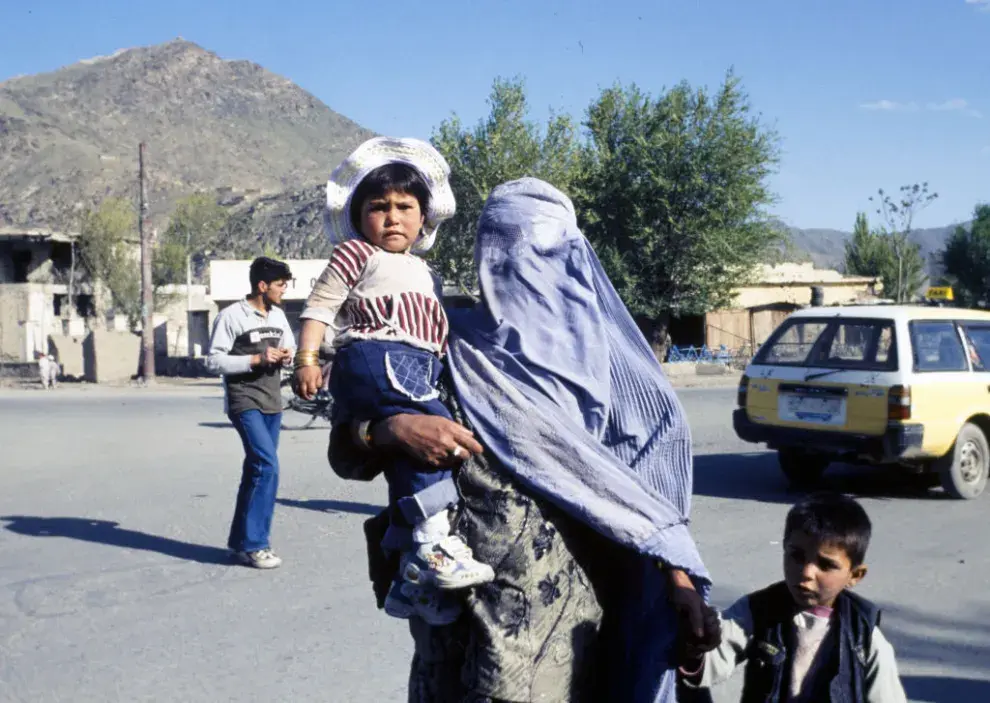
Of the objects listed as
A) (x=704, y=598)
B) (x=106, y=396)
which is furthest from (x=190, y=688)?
(x=106, y=396)

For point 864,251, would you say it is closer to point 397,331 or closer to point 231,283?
point 231,283

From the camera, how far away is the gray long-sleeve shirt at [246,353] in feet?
20.0

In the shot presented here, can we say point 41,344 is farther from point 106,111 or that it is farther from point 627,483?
point 106,111

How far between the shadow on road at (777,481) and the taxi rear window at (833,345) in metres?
1.15

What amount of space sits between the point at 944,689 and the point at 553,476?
3.00m

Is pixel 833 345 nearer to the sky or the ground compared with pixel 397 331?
nearer to the ground

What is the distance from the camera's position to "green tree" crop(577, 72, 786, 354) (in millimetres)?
31250

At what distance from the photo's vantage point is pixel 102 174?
118 meters

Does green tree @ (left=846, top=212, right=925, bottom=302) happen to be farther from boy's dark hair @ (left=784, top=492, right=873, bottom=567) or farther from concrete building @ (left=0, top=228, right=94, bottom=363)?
boy's dark hair @ (left=784, top=492, right=873, bottom=567)

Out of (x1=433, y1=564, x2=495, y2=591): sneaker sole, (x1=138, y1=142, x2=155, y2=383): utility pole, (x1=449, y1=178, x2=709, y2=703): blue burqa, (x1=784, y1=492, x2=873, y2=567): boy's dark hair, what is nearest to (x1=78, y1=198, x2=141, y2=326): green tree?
(x1=138, y1=142, x2=155, y2=383): utility pole

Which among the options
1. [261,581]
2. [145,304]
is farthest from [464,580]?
[145,304]

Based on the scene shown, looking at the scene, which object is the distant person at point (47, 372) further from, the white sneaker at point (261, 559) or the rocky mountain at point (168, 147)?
the rocky mountain at point (168, 147)

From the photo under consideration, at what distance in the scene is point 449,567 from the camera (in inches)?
78.9

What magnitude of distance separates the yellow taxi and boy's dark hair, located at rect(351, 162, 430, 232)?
22.1 ft
